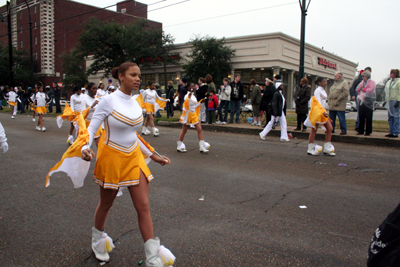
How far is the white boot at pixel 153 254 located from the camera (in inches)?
101

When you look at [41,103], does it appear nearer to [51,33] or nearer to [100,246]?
[100,246]

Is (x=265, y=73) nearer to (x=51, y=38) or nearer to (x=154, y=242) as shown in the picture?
(x=154, y=242)

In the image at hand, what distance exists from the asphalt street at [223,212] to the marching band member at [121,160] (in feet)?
1.43

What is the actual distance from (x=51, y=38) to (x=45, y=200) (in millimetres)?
53849

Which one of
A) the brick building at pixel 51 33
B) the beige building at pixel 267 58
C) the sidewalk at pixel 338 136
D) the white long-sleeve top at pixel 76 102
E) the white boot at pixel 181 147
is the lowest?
the white boot at pixel 181 147

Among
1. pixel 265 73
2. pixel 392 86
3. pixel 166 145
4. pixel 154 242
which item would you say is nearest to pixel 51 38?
pixel 265 73

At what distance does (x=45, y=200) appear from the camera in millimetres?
4734

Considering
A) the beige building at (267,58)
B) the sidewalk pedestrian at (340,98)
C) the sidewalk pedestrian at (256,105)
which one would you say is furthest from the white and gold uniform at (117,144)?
the beige building at (267,58)

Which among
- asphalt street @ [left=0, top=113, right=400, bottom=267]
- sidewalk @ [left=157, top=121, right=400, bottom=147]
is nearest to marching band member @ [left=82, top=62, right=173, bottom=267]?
asphalt street @ [left=0, top=113, right=400, bottom=267]

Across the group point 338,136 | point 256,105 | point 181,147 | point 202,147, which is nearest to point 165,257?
point 202,147

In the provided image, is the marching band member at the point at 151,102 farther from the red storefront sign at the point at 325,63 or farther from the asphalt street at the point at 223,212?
the red storefront sign at the point at 325,63

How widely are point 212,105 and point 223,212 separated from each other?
9.79m

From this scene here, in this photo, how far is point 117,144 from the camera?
2.83 metres

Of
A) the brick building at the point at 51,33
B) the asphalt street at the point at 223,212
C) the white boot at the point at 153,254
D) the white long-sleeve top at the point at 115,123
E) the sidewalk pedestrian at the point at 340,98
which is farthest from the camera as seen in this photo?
the brick building at the point at 51,33
